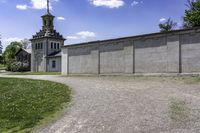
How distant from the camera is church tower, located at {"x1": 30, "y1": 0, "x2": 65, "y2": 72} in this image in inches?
2389

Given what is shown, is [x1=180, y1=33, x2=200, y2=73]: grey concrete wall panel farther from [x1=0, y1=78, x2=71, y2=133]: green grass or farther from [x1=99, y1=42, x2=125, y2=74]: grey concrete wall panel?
[x1=0, y1=78, x2=71, y2=133]: green grass

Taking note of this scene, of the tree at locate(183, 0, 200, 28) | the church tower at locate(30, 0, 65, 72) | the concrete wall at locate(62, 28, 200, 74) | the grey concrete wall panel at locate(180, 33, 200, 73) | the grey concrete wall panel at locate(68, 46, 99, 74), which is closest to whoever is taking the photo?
the grey concrete wall panel at locate(180, 33, 200, 73)

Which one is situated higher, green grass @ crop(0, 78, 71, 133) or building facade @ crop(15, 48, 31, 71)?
building facade @ crop(15, 48, 31, 71)

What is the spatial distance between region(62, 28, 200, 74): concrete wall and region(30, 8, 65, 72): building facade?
30758 millimetres

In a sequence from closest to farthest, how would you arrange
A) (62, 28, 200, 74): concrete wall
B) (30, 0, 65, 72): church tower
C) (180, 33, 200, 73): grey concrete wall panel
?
1. (180, 33, 200, 73): grey concrete wall panel
2. (62, 28, 200, 74): concrete wall
3. (30, 0, 65, 72): church tower

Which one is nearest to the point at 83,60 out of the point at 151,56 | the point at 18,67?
the point at 151,56

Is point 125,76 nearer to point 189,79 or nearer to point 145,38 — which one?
point 145,38

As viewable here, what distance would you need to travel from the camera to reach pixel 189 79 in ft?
61.6

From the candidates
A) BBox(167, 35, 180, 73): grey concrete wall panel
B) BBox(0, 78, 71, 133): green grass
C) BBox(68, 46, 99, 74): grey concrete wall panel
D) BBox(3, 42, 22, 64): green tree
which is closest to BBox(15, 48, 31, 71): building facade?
BBox(3, 42, 22, 64): green tree

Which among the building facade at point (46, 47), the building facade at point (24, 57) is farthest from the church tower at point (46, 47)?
the building facade at point (24, 57)

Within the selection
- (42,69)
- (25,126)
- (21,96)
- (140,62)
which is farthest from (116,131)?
(42,69)

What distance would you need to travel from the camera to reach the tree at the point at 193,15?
46.7 metres

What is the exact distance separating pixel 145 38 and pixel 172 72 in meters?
3.71

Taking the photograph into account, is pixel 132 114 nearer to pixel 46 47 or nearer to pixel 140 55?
pixel 140 55
